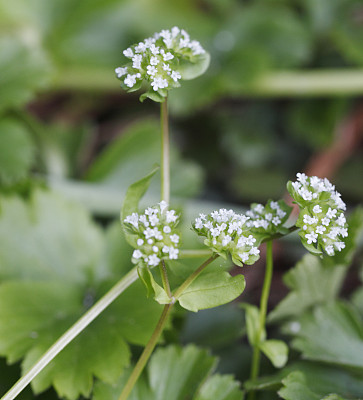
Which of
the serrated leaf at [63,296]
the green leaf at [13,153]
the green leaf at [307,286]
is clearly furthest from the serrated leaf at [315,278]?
the green leaf at [13,153]

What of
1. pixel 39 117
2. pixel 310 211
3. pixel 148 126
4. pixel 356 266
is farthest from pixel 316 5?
pixel 310 211

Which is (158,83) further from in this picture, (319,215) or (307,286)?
(307,286)

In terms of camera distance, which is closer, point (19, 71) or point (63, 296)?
point (63, 296)

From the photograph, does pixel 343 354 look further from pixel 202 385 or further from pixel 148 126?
pixel 148 126

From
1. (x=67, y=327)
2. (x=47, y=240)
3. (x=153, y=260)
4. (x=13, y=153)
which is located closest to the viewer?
(x=153, y=260)

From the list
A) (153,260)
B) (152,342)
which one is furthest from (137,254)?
(152,342)

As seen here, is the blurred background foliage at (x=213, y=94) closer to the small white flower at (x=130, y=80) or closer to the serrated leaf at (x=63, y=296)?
the serrated leaf at (x=63, y=296)

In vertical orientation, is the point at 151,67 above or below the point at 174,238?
above
